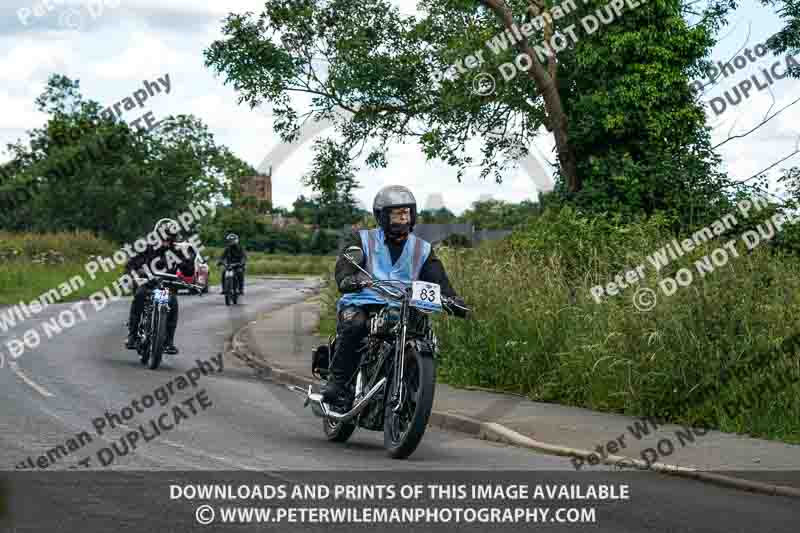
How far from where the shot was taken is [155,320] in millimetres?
17375

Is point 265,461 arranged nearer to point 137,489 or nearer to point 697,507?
point 137,489

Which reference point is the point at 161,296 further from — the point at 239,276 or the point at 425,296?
the point at 239,276

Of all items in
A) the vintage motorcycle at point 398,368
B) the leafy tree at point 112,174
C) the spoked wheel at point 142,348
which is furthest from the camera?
the leafy tree at point 112,174

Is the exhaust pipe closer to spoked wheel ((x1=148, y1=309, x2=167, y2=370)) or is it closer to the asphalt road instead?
the asphalt road

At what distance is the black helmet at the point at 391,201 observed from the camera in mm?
9938

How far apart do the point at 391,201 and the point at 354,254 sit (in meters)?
0.54

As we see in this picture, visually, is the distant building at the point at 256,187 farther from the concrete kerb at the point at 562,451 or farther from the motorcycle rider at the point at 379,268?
Answer: the motorcycle rider at the point at 379,268

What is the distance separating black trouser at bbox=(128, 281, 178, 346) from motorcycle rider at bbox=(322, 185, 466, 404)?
7.58 m

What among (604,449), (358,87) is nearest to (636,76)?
(358,87)

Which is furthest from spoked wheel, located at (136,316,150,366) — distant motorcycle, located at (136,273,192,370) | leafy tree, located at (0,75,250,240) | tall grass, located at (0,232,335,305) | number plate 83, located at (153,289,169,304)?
leafy tree, located at (0,75,250,240)

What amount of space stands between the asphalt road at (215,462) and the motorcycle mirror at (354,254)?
1604 mm

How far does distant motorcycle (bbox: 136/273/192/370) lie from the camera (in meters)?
17.3

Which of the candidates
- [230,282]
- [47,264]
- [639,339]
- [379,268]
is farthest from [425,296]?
[47,264]

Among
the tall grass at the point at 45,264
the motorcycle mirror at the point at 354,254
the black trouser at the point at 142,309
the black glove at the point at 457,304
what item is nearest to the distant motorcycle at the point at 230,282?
the tall grass at the point at 45,264
